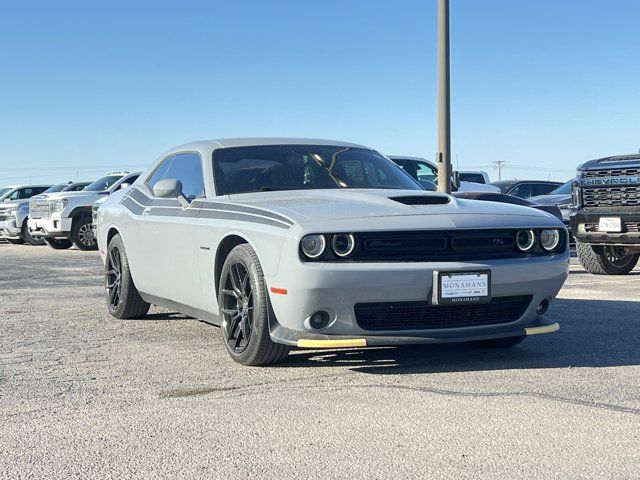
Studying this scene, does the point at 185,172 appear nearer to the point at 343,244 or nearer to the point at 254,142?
the point at 254,142

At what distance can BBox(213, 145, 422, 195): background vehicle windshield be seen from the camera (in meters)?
6.16

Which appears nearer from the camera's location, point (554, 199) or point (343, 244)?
point (343, 244)

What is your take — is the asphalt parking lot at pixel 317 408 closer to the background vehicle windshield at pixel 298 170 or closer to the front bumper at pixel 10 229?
the background vehicle windshield at pixel 298 170

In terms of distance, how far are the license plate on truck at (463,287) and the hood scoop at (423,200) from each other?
0.67m

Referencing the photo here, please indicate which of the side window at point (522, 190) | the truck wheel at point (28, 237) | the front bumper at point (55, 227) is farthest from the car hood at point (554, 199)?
the truck wheel at point (28, 237)

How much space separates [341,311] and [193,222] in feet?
4.92

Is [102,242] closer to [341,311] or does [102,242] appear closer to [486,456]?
[341,311]

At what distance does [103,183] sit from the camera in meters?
19.8

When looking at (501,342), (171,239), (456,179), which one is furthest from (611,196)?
(171,239)

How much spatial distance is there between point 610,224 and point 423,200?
5699mm

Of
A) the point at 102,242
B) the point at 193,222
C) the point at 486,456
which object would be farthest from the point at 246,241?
the point at 102,242

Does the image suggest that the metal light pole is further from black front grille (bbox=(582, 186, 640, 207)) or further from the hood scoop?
the hood scoop

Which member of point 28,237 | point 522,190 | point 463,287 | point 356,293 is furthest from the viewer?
point 28,237

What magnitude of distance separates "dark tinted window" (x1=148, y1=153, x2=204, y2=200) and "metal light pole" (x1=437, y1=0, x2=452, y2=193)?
6.06 m
